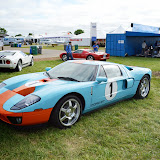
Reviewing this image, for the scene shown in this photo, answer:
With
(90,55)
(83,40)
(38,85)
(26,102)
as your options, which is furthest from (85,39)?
(26,102)

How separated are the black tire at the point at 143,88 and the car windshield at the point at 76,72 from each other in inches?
64.3

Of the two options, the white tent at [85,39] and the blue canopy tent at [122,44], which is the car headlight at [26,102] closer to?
the blue canopy tent at [122,44]

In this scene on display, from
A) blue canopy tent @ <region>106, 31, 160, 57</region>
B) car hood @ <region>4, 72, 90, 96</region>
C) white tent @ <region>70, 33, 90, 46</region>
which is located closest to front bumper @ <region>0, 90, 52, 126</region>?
car hood @ <region>4, 72, 90, 96</region>

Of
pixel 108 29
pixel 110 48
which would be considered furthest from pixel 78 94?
pixel 108 29

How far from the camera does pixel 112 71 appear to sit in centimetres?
438

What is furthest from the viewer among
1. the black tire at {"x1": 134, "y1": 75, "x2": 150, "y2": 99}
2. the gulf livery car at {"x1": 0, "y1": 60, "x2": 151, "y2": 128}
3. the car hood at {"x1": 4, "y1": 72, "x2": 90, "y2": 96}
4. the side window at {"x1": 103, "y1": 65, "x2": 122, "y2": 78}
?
the black tire at {"x1": 134, "y1": 75, "x2": 150, "y2": 99}

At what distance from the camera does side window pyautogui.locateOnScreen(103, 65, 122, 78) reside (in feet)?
13.9

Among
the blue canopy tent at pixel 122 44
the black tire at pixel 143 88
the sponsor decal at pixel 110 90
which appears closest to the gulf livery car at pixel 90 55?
the blue canopy tent at pixel 122 44

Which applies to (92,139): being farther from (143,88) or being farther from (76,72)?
(143,88)

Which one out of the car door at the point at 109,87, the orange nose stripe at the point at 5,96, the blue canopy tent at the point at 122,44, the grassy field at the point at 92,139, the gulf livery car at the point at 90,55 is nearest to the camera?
the grassy field at the point at 92,139

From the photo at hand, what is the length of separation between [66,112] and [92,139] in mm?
662

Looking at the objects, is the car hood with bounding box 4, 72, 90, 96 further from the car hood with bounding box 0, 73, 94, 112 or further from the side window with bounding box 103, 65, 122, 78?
the side window with bounding box 103, 65, 122, 78

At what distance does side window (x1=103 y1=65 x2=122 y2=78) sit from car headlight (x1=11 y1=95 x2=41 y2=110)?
184 centimetres

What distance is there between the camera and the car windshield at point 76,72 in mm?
3854
